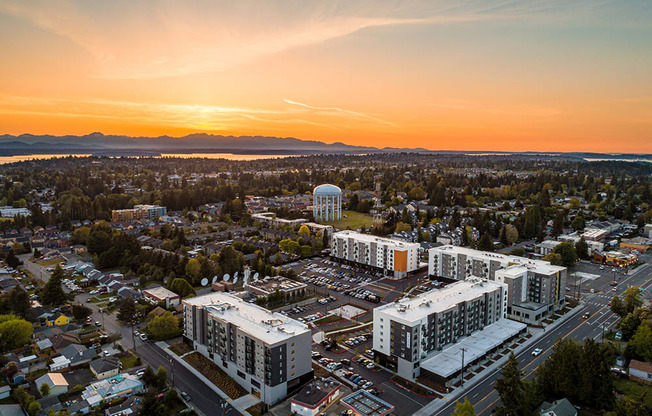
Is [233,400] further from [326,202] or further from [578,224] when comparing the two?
[578,224]

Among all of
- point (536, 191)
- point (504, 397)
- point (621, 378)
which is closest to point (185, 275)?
point (504, 397)

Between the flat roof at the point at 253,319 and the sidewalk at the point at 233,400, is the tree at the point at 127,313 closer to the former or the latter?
the flat roof at the point at 253,319

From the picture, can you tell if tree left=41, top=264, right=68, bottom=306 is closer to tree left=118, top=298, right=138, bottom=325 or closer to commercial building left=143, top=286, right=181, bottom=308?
commercial building left=143, top=286, right=181, bottom=308

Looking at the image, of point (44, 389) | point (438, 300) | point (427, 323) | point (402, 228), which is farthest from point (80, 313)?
point (402, 228)

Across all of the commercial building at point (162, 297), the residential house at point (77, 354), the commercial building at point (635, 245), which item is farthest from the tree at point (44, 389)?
the commercial building at point (635, 245)

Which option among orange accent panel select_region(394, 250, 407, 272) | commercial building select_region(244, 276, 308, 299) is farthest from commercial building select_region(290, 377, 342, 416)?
orange accent panel select_region(394, 250, 407, 272)

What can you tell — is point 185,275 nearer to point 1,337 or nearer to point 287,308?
point 287,308
